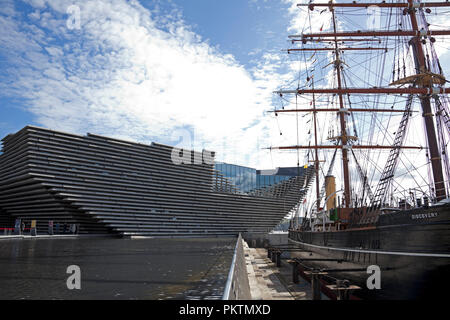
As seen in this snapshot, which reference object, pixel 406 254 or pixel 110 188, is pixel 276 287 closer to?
pixel 406 254

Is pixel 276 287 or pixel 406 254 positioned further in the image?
pixel 276 287

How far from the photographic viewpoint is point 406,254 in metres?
10.4

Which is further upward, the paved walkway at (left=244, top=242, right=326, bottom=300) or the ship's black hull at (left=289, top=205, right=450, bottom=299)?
the ship's black hull at (left=289, top=205, right=450, bottom=299)

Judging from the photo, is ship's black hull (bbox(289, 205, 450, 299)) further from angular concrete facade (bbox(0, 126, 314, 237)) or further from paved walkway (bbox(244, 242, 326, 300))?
angular concrete facade (bbox(0, 126, 314, 237))

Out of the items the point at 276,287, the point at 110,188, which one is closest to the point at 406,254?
the point at 276,287

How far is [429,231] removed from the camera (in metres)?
9.88

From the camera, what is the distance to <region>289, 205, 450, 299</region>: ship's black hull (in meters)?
9.38

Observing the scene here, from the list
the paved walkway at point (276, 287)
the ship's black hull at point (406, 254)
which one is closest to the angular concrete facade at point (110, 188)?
the paved walkway at point (276, 287)

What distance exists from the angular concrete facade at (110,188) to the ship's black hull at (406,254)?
34225mm

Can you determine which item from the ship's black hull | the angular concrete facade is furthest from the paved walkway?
the angular concrete facade

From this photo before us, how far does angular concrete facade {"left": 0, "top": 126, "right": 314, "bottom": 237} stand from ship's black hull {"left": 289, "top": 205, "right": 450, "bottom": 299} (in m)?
34.2

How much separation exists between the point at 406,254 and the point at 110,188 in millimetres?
52131
